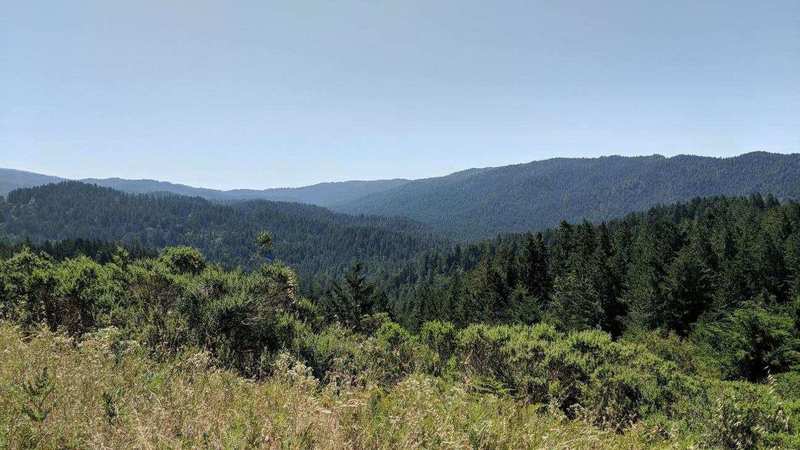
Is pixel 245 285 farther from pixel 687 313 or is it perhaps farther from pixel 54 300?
pixel 687 313

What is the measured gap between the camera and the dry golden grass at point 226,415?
383 cm

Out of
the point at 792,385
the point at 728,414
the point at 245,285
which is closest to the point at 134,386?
the point at 245,285

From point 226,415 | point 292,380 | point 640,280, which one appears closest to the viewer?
point 226,415

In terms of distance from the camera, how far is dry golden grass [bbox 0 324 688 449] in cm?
383

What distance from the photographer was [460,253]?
18438 cm

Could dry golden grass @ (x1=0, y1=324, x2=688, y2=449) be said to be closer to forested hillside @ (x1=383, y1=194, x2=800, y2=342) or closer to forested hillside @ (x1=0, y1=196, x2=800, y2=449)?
forested hillside @ (x1=0, y1=196, x2=800, y2=449)

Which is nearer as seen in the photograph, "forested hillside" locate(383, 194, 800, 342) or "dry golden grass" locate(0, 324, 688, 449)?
"dry golden grass" locate(0, 324, 688, 449)

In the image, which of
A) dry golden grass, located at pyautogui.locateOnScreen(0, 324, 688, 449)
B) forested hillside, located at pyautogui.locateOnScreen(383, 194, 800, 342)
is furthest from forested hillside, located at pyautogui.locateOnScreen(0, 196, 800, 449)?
forested hillside, located at pyautogui.locateOnScreen(383, 194, 800, 342)

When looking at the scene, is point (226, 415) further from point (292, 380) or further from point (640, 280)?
point (640, 280)

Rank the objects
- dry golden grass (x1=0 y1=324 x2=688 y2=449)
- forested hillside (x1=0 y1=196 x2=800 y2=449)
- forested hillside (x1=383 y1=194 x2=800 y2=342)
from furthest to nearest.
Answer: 1. forested hillside (x1=383 y1=194 x2=800 y2=342)
2. forested hillside (x1=0 y1=196 x2=800 y2=449)
3. dry golden grass (x1=0 y1=324 x2=688 y2=449)

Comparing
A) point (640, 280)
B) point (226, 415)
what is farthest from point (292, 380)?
point (640, 280)

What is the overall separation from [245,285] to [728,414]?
10.1m

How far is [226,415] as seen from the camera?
4465 millimetres

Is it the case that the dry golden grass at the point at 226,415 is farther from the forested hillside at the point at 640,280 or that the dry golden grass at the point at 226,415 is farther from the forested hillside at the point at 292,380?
the forested hillside at the point at 640,280
